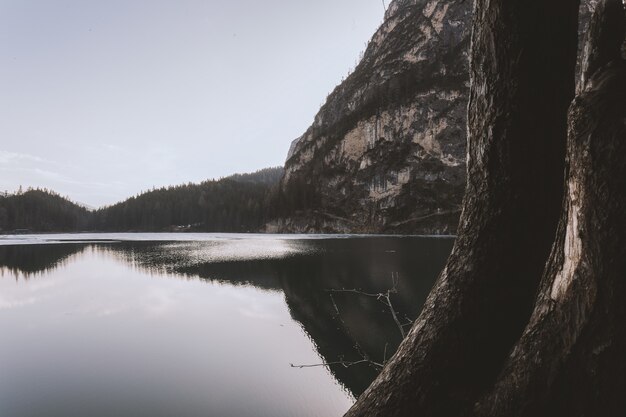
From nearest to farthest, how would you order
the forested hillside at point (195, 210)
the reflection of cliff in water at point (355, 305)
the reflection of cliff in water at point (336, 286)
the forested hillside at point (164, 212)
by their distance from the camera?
the reflection of cliff in water at point (355, 305) < the reflection of cliff in water at point (336, 286) < the forested hillside at point (195, 210) < the forested hillside at point (164, 212)

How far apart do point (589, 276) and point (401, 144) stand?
452ft

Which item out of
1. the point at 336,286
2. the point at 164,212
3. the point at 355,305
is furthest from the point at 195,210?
the point at 355,305

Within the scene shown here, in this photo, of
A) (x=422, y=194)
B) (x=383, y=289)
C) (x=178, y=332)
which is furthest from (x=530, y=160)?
(x=422, y=194)

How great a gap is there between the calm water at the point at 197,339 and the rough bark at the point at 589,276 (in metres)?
2.35

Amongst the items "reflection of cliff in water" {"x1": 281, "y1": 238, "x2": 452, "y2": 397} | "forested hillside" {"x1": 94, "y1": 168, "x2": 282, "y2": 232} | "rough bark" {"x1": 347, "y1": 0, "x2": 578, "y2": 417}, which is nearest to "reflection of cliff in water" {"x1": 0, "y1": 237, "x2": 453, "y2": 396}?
"reflection of cliff in water" {"x1": 281, "y1": 238, "x2": 452, "y2": 397}

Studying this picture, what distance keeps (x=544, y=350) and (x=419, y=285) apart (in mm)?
24376

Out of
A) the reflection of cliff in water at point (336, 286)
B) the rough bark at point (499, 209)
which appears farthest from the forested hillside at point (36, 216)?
the rough bark at point (499, 209)

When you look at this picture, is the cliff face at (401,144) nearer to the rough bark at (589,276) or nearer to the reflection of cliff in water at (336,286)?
the reflection of cliff in water at (336,286)

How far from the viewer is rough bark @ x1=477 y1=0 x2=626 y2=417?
4.26 ft

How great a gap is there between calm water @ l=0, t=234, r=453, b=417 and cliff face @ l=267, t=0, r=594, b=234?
89205 millimetres

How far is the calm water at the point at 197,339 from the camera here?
11406 millimetres

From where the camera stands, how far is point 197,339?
17.3 meters

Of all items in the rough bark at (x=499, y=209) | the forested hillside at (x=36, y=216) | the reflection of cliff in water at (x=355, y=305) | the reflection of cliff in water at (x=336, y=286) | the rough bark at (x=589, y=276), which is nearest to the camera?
the rough bark at (x=589, y=276)

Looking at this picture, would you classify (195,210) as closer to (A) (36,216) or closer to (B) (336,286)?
(A) (36,216)
